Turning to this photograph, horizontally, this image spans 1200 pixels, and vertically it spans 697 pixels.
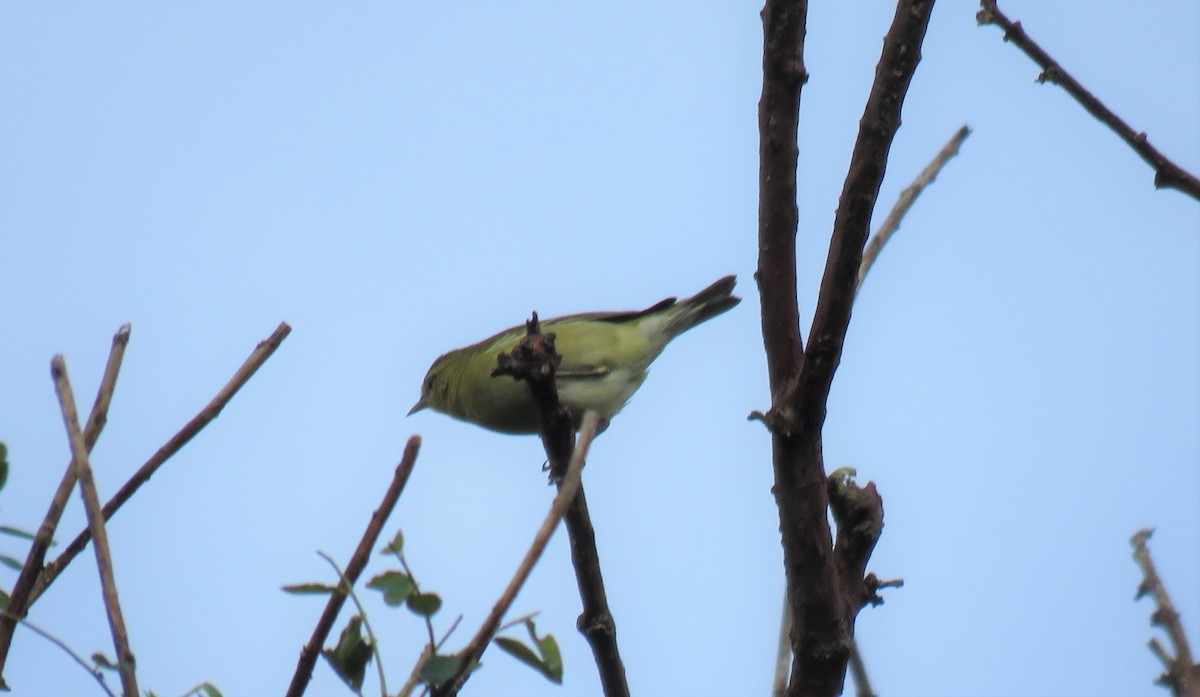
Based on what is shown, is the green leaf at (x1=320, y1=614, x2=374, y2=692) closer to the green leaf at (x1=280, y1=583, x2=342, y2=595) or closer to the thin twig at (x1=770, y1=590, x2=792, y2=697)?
the green leaf at (x1=280, y1=583, x2=342, y2=595)

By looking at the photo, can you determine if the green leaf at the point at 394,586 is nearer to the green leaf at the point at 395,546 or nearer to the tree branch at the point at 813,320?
the green leaf at the point at 395,546

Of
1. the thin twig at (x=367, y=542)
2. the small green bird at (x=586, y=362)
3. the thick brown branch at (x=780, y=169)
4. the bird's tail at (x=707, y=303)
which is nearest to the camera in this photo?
the thin twig at (x=367, y=542)

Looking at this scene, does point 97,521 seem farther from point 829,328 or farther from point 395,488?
point 829,328

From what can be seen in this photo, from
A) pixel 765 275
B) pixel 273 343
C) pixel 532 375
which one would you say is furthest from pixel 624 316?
pixel 273 343

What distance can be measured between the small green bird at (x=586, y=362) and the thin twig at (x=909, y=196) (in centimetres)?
318

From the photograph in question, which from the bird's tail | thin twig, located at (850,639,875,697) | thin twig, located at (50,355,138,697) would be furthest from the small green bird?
thin twig, located at (50,355,138,697)

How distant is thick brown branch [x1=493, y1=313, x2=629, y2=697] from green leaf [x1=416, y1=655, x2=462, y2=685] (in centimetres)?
84

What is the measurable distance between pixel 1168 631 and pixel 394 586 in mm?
1543

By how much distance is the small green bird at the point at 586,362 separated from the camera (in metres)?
6.46

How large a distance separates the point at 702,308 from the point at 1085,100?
4.92 metres

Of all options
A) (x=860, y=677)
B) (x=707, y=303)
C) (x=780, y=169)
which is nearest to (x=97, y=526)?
(x=780, y=169)

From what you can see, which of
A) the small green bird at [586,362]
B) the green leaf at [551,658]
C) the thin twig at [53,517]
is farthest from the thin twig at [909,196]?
the small green bird at [586,362]

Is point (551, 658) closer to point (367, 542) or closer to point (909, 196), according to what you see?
point (367, 542)

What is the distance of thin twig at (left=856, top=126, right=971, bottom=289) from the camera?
2.94 m
